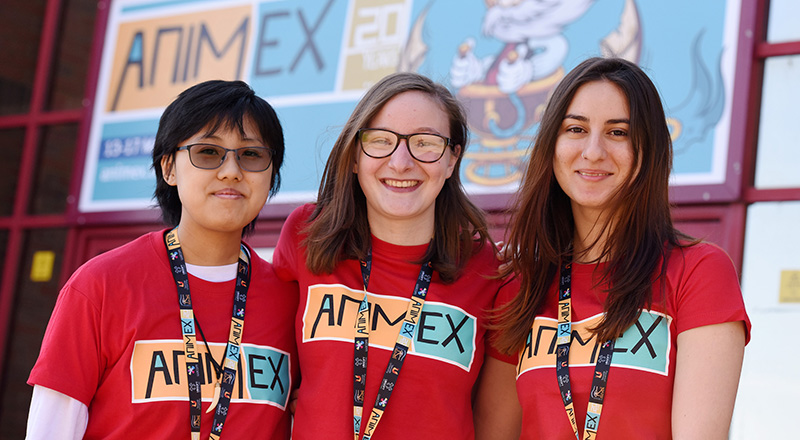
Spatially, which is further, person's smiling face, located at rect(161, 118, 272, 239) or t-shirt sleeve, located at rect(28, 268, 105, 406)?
person's smiling face, located at rect(161, 118, 272, 239)

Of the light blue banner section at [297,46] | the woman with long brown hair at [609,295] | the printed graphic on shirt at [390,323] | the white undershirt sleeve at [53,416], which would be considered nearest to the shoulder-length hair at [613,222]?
the woman with long brown hair at [609,295]

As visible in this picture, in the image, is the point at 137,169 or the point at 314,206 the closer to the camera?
the point at 314,206

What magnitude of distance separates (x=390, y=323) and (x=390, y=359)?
117 mm

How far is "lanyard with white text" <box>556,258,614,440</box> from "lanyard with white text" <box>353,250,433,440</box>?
1.38ft

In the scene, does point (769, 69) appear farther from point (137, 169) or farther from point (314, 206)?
point (137, 169)

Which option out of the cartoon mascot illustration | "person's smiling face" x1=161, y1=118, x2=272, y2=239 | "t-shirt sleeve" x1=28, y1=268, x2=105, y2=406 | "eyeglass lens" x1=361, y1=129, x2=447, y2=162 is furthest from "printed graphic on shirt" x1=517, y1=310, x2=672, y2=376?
→ the cartoon mascot illustration

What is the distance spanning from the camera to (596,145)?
246 centimetres

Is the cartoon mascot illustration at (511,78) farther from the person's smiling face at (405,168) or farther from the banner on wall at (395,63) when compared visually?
the person's smiling face at (405,168)

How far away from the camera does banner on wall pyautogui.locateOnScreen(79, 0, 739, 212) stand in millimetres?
4344

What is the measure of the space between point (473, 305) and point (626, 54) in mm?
2273

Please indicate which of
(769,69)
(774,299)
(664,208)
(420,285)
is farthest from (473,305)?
(769,69)

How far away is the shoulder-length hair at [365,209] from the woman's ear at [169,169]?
45cm

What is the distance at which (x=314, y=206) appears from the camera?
3.07 meters

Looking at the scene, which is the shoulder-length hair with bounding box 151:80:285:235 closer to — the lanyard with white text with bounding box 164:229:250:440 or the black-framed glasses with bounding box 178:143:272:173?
the black-framed glasses with bounding box 178:143:272:173
